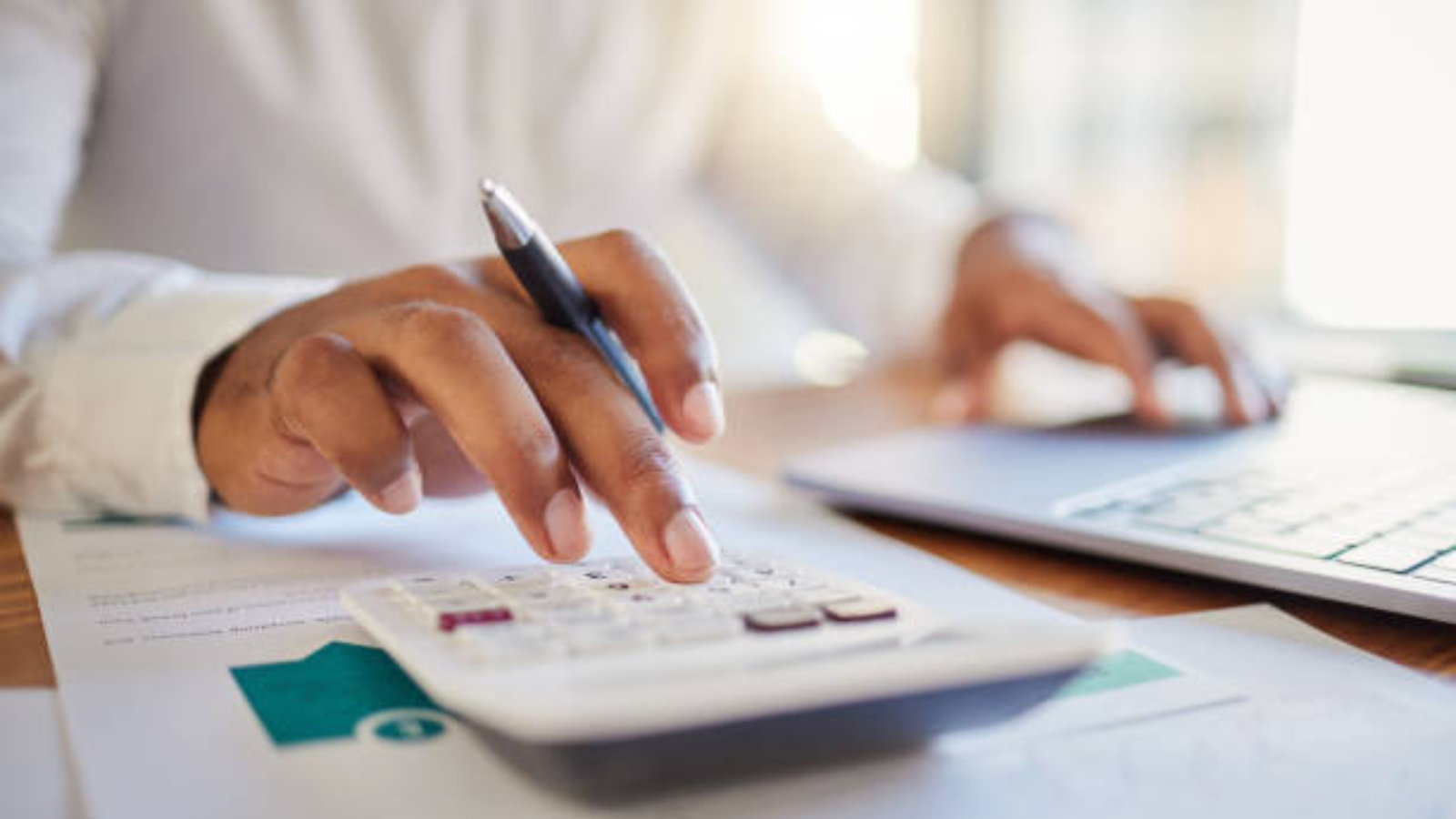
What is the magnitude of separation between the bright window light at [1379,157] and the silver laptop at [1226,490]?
0.97 ft

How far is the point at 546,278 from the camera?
17.7 inches

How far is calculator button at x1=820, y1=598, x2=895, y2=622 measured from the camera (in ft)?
0.99

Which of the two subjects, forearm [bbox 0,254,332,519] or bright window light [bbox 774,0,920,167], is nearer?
forearm [bbox 0,254,332,519]

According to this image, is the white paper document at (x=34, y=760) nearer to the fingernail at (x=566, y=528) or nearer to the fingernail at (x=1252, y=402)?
the fingernail at (x=566, y=528)

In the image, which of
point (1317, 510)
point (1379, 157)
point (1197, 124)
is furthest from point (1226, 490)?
point (1197, 124)

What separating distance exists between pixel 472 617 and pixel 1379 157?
1090mm

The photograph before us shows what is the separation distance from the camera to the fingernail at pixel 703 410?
44cm

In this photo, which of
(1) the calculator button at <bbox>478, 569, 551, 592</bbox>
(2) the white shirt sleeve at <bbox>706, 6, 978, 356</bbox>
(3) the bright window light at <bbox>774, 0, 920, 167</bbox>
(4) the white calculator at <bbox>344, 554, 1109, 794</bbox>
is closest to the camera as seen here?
(4) the white calculator at <bbox>344, 554, 1109, 794</bbox>

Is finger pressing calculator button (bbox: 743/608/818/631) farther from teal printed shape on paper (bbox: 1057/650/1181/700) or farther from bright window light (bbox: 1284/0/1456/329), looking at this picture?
bright window light (bbox: 1284/0/1456/329)

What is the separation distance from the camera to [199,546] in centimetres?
49

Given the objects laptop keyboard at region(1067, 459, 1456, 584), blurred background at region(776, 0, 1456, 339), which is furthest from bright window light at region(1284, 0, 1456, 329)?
laptop keyboard at region(1067, 459, 1456, 584)

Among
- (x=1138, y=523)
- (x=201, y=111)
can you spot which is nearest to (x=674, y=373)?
(x=1138, y=523)

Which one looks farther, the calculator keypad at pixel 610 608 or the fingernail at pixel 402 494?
the fingernail at pixel 402 494

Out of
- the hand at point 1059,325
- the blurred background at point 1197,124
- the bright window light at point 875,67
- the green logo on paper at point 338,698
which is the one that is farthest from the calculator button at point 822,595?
the bright window light at point 875,67
